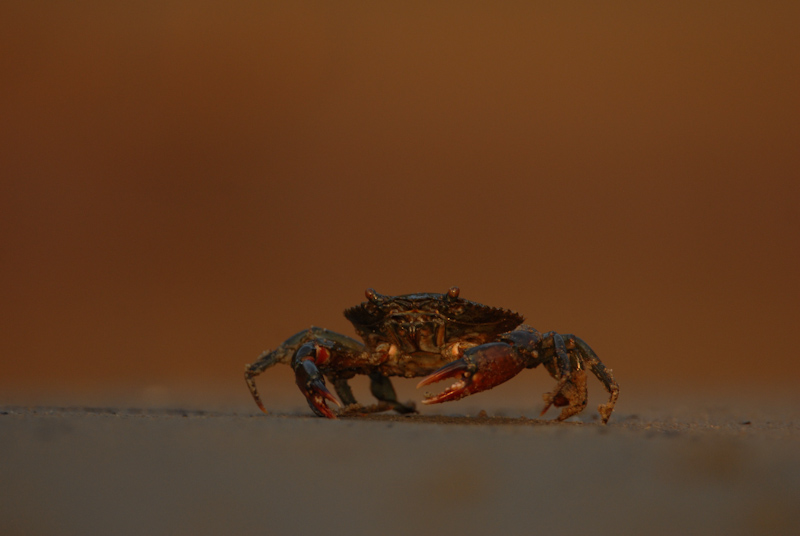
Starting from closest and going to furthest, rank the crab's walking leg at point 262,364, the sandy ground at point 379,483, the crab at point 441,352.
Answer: the sandy ground at point 379,483 < the crab at point 441,352 < the crab's walking leg at point 262,364

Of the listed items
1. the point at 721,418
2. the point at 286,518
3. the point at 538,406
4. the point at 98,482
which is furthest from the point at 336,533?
the point at 538,406

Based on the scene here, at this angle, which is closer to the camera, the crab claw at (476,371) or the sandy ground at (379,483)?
the sandy ground at (379,483)

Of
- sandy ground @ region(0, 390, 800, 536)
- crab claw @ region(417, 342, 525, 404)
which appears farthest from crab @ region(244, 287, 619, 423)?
sandy ground @ region(0, 390, 800, 536)

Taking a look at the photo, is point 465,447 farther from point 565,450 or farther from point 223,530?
point 223,530

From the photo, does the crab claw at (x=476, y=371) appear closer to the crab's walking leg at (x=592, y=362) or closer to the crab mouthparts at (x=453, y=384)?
the crab mouthparts at (x=453, y=384)

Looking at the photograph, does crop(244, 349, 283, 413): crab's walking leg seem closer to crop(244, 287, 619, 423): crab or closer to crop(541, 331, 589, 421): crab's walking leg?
crop(244, 287, 619, 423): crab

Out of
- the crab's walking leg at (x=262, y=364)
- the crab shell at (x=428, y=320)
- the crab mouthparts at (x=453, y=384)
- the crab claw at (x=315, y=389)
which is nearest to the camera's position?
the crab mouthparts at (x=453, y=384)

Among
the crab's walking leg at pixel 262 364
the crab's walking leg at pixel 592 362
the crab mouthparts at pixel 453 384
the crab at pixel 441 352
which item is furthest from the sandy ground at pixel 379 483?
the crab's walking leg at pixel 262 364

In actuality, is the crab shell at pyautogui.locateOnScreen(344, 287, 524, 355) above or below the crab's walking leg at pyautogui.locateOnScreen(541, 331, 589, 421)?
above

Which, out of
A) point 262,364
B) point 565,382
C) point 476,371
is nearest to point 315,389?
point 262,364
